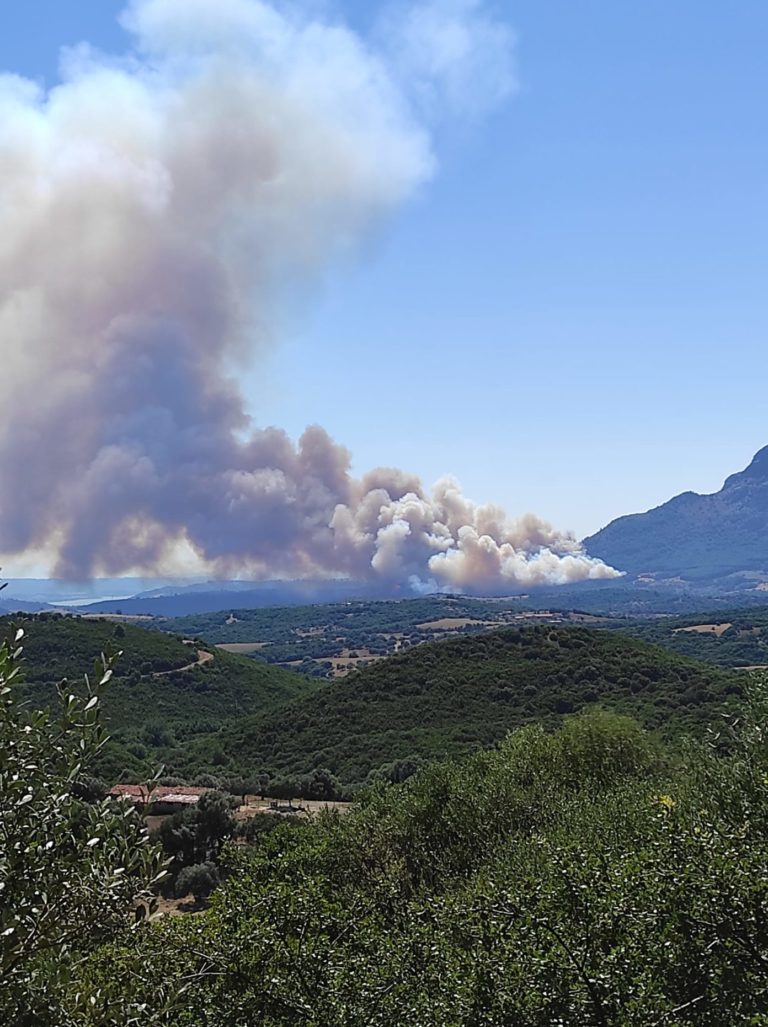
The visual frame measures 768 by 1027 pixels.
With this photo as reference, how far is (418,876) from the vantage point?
898 inches

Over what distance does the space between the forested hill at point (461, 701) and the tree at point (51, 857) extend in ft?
171

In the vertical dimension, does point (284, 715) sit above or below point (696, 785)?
below

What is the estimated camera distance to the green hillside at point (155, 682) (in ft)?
262

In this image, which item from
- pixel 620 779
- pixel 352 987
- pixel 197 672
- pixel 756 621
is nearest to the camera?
pixel 352 987

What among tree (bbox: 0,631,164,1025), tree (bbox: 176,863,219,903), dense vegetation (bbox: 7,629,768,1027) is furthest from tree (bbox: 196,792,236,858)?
tree (bbox: 0,631,164,1025)

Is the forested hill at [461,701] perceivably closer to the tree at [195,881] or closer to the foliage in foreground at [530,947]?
the tree at [195,881]

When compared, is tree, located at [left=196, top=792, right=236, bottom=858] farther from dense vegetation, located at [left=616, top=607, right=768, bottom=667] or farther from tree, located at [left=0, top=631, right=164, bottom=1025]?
dense vegetation, located at [left=616, top=607, right=768, bottom=667]

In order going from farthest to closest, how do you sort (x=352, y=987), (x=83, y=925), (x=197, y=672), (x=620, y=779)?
(x=197, y=672) → (x=620, y=779) → (x=352, y=987) → (x=83, y=925)

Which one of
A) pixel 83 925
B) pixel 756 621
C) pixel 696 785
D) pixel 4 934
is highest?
pixel 4 934

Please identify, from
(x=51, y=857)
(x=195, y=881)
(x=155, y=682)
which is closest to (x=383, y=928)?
(x=51, y=857)

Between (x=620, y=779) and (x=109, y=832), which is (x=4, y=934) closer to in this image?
(x=109, y=832)

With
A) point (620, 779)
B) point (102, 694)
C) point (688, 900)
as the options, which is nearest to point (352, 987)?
point (688, 900)

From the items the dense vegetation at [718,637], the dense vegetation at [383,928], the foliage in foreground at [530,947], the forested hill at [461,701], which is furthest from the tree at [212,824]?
the dense vegetation at [718,637]

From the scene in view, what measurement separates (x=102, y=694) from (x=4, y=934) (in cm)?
186
